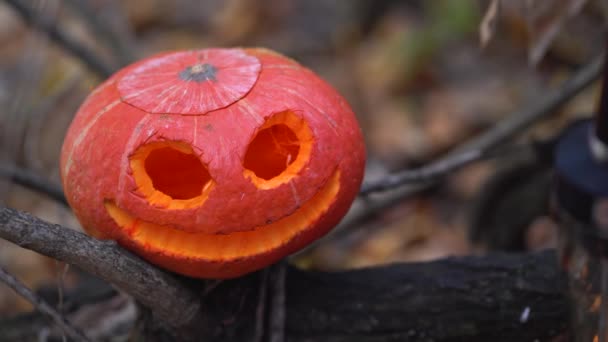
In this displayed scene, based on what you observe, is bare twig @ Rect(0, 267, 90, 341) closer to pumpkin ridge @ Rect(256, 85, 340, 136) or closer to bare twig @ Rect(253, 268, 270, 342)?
bare twig @ Rect(253, 268, 270, 342)

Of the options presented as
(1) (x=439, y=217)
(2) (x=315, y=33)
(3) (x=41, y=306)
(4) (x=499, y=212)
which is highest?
(2) (x=315, y=33)

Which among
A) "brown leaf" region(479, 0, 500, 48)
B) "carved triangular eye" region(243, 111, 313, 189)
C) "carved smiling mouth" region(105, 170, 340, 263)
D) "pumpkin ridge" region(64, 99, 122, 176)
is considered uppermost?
"brown leaf" region(479, 0, 500, 48)

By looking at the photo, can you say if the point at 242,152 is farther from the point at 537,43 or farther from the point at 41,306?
the point at 537,43

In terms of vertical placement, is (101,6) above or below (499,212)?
above

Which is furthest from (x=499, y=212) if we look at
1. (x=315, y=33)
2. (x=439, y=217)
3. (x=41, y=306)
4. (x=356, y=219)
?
(x=315, y=33)

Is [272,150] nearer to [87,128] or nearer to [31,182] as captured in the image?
[87,128]

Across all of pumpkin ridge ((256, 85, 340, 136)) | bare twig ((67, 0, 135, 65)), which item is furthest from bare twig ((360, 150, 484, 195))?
bare twig ((67, 0, 135, 65))
